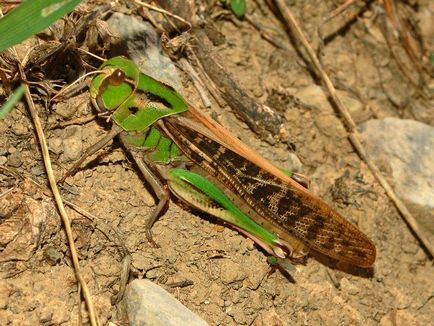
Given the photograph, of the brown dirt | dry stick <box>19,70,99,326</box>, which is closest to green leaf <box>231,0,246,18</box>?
the brown dirt

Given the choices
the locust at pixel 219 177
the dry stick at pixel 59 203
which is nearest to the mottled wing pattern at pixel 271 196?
the locust at pixel 219 177

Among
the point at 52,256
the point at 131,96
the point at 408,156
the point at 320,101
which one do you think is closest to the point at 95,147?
the point at 131,96

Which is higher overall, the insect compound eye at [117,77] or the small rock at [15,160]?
the insect compound eye at [117,77]

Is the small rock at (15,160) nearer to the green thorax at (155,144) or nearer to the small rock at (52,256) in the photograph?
the small rock at (52,256)

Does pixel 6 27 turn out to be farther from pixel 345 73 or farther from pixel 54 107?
pixel 345 73

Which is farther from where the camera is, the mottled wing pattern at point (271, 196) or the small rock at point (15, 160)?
the mottled wing pattern at point (271, 196)

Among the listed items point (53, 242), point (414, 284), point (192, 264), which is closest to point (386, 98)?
point (414, 284)
